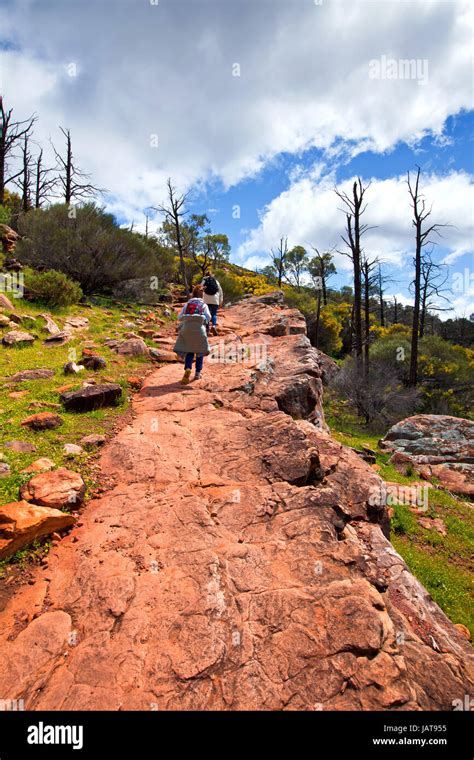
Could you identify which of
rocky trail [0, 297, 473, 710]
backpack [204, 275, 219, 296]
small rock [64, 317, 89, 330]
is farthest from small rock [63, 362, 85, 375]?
backpack [204, 275, 219, 296]

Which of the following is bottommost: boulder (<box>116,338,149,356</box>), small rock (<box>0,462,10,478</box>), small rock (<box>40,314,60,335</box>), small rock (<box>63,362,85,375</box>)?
small rock (<box>0,462,10,478</box>)

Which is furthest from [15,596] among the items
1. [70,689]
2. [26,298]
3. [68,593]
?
[26,298]

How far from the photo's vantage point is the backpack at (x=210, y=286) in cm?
1175

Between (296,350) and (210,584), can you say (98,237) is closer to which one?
(296,350)

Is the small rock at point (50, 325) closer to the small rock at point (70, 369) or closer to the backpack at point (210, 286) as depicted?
the small rock at point (70, 369)

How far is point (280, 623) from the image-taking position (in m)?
2.46

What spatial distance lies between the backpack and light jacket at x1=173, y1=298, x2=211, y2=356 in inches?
180

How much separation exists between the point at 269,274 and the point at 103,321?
40445mm

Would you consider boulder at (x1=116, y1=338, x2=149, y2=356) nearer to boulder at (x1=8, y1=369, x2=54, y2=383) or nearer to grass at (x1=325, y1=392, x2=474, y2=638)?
boulder at (x1=8, y1=369, x2=54, y2=383)

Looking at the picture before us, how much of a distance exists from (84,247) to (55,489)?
14680mm

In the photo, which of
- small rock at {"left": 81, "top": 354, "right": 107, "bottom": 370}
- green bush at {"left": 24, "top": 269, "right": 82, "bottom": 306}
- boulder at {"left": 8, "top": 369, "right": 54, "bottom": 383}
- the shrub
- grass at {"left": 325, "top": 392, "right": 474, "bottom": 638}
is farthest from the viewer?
the shrub

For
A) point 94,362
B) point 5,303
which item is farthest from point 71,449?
point 5,303

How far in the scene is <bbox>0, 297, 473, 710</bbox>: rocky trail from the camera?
82.7 inches

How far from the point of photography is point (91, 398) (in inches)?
→ 237
